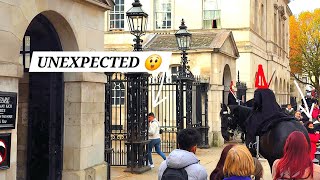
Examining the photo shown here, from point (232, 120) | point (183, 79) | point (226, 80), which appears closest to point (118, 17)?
point (226, 80)

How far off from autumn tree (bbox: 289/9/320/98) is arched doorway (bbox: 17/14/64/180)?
50648mm

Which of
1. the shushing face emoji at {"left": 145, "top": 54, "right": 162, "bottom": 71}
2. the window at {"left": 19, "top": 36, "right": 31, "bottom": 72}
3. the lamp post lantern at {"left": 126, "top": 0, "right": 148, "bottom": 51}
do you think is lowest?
the shushing face emoji at {"left": 145, "top": 54, "right": 162, "bottom": 71}

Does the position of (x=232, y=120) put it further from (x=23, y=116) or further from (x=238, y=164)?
(x=238, y=164)

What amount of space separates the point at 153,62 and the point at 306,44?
5355 cm

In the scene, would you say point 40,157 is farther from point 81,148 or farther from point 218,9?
point 218,9

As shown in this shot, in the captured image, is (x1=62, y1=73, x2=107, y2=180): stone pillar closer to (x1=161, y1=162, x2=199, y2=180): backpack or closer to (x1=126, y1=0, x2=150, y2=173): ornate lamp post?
(x1=126, y1=0, x2=150, y2=173): ornate lamp post

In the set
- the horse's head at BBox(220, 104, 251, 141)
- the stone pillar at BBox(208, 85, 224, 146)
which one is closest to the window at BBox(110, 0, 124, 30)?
the stone pillar at BBox(208, 85, 224, 146)

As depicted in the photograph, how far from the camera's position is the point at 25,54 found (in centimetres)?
1054

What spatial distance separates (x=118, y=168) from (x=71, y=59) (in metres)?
7.49

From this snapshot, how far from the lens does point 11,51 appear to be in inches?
329

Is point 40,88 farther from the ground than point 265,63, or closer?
closer

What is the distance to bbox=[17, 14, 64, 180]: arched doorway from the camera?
10359 mm

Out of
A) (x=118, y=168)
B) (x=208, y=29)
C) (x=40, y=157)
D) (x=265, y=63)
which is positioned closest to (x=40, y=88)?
(x=40, y=157)

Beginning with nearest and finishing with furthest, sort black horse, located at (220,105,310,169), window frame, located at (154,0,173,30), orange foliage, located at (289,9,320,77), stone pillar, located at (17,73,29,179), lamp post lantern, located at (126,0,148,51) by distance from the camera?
black horse, located at (220,105,310,169)
stone pillar, located at (17,73,29,179)
lamp post lantern, located at (126,0,148,51)
window frame, located at (154,0,173,30)
orange foliage, located at (289,9,320,77)
